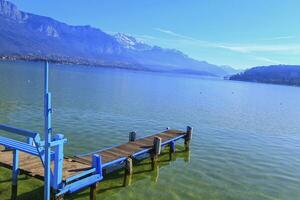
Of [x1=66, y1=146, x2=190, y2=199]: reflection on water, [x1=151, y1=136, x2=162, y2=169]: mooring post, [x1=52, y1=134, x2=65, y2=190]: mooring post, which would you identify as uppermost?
[x1=52, y1=134, x2=65, y2=190]: mooring post

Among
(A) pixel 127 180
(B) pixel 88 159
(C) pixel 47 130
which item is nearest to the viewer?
(C) pixel 47 130

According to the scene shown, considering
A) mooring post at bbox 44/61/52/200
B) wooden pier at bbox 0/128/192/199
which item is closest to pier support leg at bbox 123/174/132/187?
wooden pier at bbox 0/128/192/199

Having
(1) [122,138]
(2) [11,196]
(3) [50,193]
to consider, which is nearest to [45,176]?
(3) [50,193]

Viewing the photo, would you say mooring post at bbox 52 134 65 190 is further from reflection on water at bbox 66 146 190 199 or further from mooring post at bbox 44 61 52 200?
reflection on water at bbox 66 146 190 199

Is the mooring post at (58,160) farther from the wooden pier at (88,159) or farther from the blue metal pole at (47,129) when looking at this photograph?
the wooden pier at (88,159)

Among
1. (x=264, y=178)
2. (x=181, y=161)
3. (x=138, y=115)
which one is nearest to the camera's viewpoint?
Answer: (x=264, y=178)

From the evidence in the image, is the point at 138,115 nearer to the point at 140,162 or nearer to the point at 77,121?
the point at 77,121

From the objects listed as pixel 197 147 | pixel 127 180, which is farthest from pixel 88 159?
pixel 197 147

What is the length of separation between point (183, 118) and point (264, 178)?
24.0m

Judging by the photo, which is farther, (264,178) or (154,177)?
(264,178)

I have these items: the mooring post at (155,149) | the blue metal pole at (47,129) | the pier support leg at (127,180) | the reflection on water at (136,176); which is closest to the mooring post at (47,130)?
the blue metal pole at (47,129)

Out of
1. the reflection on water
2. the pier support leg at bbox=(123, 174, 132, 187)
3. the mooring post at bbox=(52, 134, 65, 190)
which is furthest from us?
the pier support leg at bbox=(123, 174, 132, 187)

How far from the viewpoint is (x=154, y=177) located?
2219cm

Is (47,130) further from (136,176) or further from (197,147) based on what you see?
(197,147)
